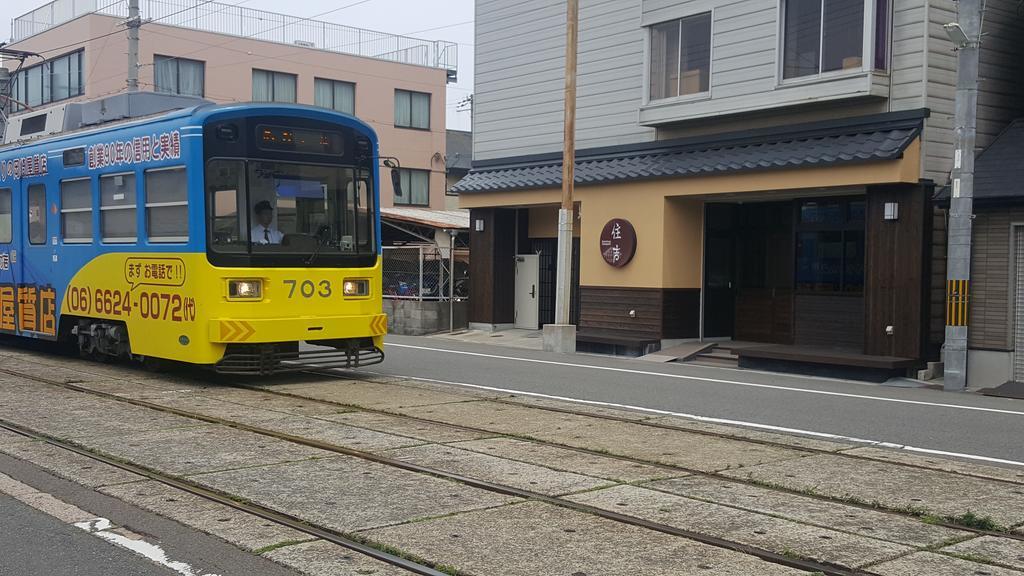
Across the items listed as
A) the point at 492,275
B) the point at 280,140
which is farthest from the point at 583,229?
the point at 280,140

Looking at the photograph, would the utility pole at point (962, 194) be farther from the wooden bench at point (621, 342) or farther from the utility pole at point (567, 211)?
the utility pole at point (567, 211)

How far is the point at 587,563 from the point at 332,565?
138cm

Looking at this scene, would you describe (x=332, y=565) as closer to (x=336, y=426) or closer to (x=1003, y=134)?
(x=336, y=426)

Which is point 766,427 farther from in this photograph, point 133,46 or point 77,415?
point 133,46

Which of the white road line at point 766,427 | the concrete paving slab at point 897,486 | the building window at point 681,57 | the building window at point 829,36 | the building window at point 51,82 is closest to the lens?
the concrete paving slab at point 897,486

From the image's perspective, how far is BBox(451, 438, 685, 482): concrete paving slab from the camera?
8062 millimetres

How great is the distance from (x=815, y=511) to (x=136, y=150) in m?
9.84

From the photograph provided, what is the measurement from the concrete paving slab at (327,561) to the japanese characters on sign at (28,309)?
1088 centimetres

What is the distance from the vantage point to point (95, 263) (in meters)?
14.2

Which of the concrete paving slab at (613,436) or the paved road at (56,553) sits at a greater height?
the concrete paving slab at (613,436)

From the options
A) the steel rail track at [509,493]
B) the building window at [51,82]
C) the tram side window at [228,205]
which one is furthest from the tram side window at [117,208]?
the building window at [51,82]

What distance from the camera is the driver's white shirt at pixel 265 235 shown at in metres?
12.6

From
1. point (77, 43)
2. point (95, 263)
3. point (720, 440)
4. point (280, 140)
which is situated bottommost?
point (720, 440)

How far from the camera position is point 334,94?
1658 inches
